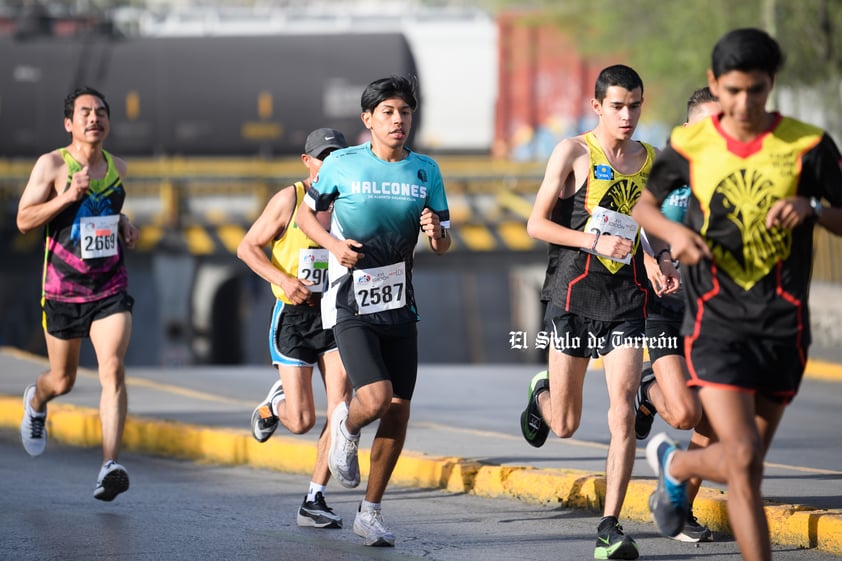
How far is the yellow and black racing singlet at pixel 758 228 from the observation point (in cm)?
502

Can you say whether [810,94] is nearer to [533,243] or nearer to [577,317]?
[533,243]

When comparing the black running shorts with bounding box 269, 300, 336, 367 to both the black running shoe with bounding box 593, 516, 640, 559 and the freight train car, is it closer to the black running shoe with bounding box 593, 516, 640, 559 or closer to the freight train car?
the black running shoe with bounding box 593, 516, 640, 559

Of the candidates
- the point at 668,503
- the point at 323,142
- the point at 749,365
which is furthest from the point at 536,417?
the point at 749,365

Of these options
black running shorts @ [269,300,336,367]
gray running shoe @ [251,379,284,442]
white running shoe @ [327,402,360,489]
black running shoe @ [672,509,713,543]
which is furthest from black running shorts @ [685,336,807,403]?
gray running shoe @ [251,379,284,442]

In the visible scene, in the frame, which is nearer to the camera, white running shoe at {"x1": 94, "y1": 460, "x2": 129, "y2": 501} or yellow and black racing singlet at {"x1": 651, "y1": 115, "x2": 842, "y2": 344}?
yellow and black racing singlet at {"x1": 651, "y1": 115, "x2": 842, "y2": 344}

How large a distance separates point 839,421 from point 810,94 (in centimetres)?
1526

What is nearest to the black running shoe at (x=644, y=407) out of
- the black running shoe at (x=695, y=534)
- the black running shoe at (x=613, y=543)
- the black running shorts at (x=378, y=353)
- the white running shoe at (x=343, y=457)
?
the black running shoe at (x=695, y=534)

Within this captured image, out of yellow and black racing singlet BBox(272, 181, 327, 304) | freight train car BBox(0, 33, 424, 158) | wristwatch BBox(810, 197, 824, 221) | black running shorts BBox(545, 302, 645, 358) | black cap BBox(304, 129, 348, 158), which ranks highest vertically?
freight train car BBox(0, 33, 424, 158)

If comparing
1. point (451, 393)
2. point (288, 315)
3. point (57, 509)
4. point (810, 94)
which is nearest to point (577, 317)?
point (288, 315)

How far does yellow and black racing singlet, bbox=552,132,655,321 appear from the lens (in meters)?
6.64

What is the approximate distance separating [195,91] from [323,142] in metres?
21.5

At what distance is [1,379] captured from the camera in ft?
43.9

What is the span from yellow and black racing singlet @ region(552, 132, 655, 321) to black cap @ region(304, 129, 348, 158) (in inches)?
49.7

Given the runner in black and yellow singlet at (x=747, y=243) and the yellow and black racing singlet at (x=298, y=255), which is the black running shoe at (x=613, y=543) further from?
the yellow and black racing singlet at (x=298, y=255)
